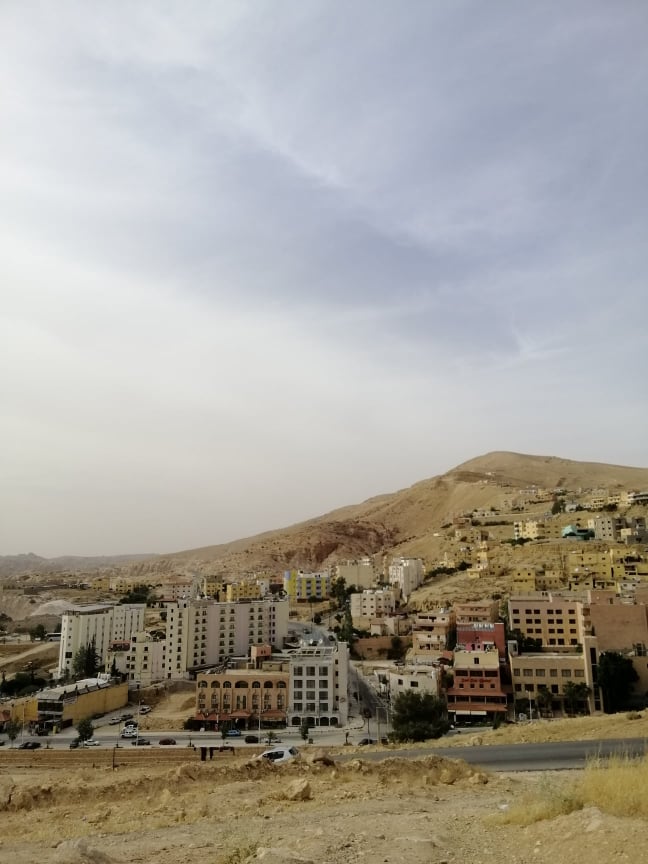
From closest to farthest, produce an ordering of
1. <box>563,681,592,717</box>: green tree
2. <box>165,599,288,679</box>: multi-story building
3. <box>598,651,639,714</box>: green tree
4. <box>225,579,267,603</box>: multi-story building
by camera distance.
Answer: <box>598,651,639,714</box>: green tree, <box>563,681,592,717</box>: green tree, <box>165,599,288,679</box>: multi-story building, <box>225,579,267,603</box>: multi-story building

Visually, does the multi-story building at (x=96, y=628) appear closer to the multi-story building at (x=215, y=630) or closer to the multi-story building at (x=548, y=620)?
the multi-story building at (x=215, y=630)

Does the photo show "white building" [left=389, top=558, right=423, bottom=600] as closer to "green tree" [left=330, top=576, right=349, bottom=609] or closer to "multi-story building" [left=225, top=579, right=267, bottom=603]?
"green tree" [left=330, top=576, right=349, bottom=609]

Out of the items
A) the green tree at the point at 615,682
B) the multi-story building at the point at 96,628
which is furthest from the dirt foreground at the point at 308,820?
the multi-story building at the point at 96,628

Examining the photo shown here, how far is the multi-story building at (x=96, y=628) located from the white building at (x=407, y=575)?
28.5 metres

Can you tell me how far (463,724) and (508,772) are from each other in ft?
64.8

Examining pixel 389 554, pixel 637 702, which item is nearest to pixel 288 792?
pixel 637 702

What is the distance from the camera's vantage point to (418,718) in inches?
1228

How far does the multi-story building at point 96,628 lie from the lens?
53.7 m

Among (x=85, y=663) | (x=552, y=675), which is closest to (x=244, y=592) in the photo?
(x=85, y=663)

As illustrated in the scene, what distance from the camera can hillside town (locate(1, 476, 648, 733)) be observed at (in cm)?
3703

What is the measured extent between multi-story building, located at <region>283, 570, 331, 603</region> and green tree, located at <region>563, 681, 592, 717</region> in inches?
1894

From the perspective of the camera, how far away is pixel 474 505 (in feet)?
440

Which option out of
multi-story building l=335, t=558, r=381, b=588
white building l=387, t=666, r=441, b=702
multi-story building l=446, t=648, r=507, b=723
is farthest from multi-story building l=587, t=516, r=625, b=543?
white building l=387, t=666, r=441, b=702

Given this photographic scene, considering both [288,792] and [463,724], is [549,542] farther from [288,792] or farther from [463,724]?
[288,792]
